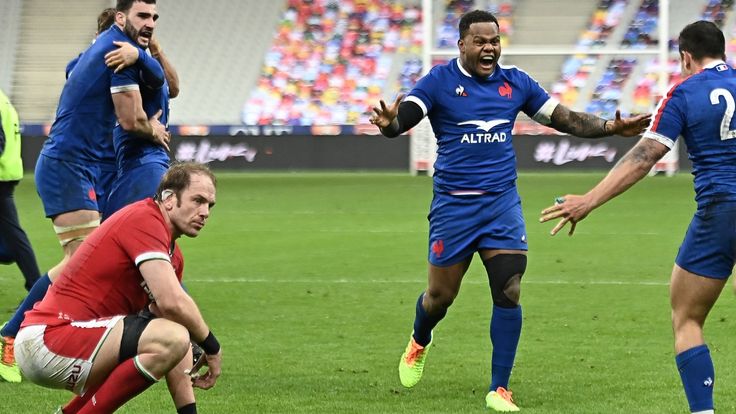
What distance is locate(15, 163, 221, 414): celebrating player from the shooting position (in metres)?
5.29

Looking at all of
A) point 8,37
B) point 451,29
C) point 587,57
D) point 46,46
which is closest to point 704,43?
point 451,29

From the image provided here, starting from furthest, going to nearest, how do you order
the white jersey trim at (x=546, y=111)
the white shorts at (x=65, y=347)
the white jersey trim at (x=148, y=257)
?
the white jersey trim at (x=546, y=111)
the white shorts at (x=65, y=347)
the white jersey trim at (x=148, y=257)

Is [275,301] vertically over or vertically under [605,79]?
over

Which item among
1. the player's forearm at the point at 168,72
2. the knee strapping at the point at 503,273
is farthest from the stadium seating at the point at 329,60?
the knee strapping at the point at 503,273

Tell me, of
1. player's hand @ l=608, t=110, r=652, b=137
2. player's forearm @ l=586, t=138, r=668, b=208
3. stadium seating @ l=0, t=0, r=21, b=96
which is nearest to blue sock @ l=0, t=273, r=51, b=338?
player's forearm @ l=586, t=138, r=668, b=208

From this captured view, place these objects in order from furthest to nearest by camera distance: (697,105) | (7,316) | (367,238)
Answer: (367,238) < (7,316) < (697,105)

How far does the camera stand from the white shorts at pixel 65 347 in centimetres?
532

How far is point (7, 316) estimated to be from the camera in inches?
385

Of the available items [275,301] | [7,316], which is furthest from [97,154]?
[275,301]

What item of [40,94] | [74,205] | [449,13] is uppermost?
[74,205]

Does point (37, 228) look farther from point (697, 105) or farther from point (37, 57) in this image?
point (37, 57)

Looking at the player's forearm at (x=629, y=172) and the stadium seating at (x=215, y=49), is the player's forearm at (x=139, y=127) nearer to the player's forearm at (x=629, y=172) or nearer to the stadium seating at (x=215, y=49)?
the player's forearm at (x=629, y=172)

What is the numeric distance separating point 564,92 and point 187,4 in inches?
458

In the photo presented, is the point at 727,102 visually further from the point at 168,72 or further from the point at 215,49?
the point at 215,49
